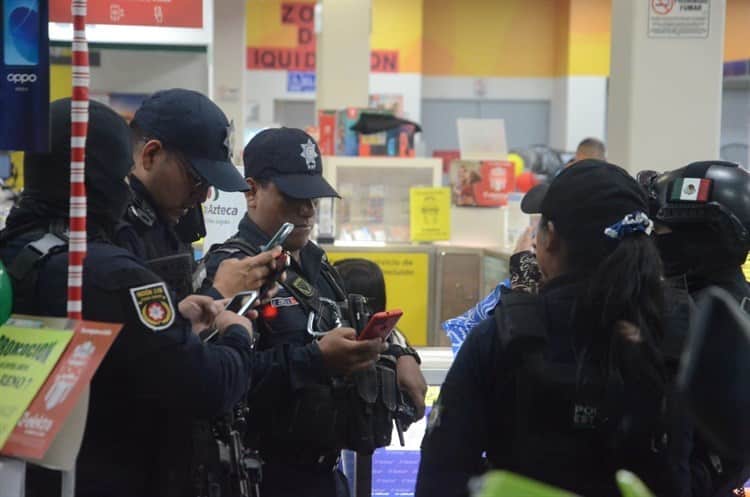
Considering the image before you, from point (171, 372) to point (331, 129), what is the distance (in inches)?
238

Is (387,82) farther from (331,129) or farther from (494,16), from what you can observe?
(331,129)

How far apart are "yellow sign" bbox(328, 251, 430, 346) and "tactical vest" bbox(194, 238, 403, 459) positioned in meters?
4.28

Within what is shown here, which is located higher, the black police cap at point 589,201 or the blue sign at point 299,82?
the blue sign at point 299,82

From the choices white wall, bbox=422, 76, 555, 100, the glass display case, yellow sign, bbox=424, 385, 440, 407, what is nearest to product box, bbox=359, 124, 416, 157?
the glass display case

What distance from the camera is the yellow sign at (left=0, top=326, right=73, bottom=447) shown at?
183cm

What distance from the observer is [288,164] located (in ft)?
9.46

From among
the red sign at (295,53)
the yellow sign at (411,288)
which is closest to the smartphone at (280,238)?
the yellow sign at (411,288)

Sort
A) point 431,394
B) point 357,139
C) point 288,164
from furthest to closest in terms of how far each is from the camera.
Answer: point 357,139, point 431,394, point 288,164

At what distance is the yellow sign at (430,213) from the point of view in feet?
23.8

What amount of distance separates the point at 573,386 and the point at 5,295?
39.8 inches

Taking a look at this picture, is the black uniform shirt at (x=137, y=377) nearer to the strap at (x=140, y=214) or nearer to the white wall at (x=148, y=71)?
the strap at (x=140, y=214)

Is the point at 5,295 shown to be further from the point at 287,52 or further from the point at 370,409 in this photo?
the point at 287,52

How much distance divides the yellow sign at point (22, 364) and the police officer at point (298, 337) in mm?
696

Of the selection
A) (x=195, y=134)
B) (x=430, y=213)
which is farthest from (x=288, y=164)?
(x=430, y=213)
